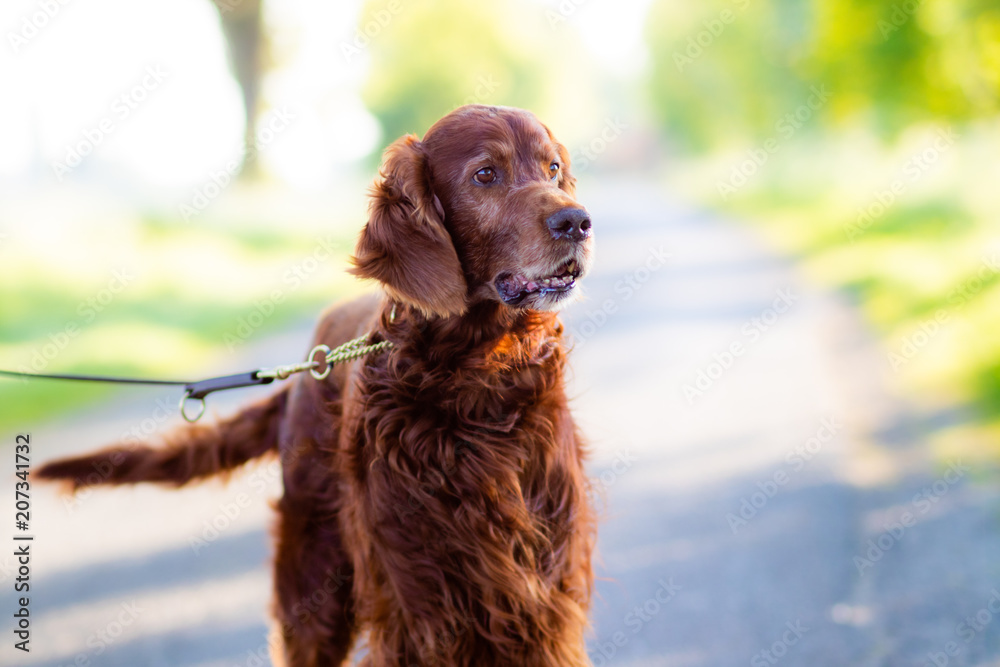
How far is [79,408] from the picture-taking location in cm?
613

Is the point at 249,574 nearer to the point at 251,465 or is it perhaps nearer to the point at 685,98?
the point at 251,465

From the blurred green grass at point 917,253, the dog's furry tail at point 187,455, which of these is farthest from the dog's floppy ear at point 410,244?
the blurred green grass at point 917,253

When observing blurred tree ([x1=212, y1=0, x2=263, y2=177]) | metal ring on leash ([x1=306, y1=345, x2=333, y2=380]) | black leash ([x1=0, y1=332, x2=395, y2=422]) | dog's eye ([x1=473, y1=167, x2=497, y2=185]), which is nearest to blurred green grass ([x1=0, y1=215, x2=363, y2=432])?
black leash ([x1=0, y1=332, x2=395, y2=422])

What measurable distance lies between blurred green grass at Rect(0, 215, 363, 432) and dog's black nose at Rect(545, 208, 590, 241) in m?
5.22

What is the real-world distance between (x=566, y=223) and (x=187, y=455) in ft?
5.16

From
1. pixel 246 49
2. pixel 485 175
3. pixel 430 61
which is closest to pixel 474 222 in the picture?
pixel 485 175

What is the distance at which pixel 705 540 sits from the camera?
3707 millimetres

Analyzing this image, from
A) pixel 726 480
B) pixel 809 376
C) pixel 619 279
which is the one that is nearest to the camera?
pixel 726 480

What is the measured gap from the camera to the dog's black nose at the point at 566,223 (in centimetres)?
209

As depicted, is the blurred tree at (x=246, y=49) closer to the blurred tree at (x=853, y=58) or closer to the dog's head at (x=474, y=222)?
the blurred tree at (x=853, y=58)

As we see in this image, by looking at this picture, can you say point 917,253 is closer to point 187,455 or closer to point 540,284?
point 540,284

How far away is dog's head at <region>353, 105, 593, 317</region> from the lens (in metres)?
2.10

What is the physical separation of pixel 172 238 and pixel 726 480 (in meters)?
8.38

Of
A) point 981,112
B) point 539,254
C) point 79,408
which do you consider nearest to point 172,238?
point 79,408
